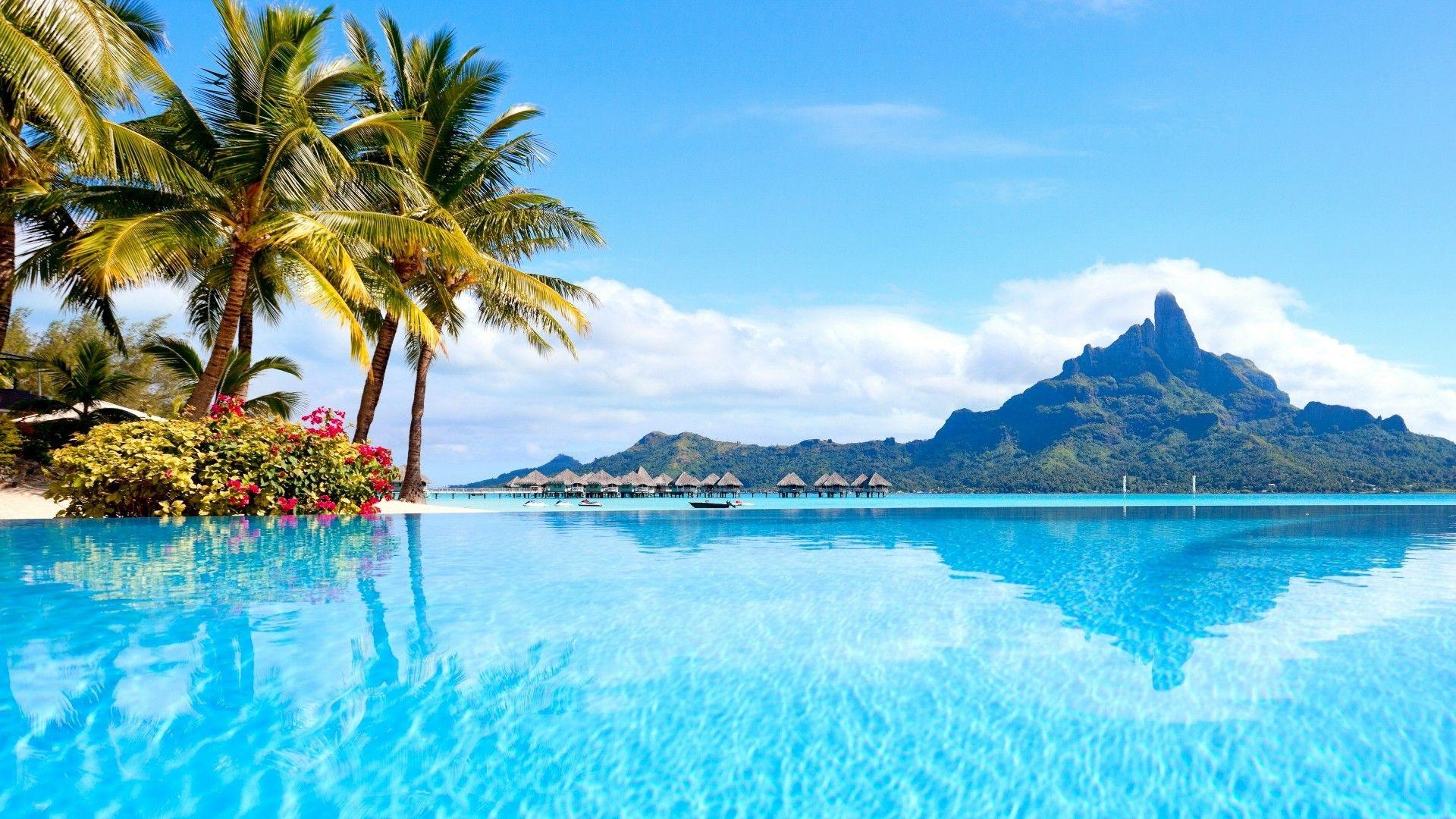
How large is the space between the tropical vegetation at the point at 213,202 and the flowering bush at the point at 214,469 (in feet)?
0.10

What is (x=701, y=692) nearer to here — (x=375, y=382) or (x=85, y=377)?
(x=375, y=382)

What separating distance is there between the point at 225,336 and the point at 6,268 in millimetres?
3201

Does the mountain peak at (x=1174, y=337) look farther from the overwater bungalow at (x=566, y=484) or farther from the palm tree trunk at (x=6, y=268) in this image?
the palm tree trunk at (x=6, y=268)

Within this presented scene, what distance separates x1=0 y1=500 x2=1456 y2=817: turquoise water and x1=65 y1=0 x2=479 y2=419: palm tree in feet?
15.6

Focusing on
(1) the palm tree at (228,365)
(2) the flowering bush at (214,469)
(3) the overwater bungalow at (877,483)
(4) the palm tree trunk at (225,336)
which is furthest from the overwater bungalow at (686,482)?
(4) the palm tree trunk at (225,336)

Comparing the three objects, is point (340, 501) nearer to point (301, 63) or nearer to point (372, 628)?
point (301, 63)

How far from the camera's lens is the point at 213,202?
1173 cm

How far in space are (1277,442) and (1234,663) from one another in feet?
323

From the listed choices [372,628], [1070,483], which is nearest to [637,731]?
[372,628]

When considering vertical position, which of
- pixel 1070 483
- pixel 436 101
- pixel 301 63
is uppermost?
pixel 436 101

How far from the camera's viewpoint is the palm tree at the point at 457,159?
50.9 feet

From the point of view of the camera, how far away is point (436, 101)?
15.8 meters

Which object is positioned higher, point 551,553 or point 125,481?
point 125,481

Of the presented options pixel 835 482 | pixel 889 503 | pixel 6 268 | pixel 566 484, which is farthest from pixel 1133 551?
pixel 566 484
